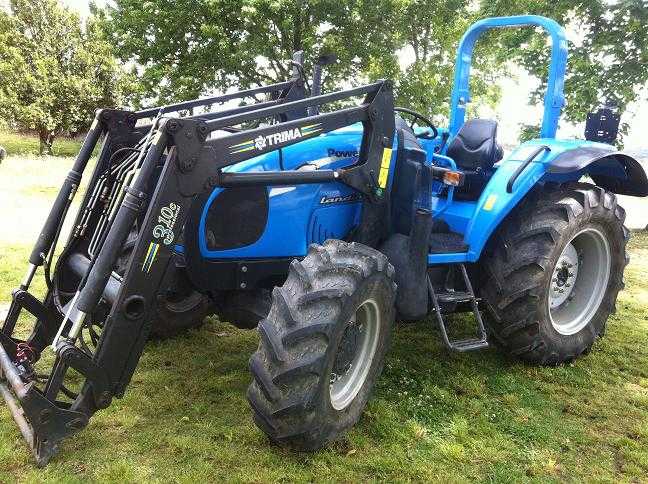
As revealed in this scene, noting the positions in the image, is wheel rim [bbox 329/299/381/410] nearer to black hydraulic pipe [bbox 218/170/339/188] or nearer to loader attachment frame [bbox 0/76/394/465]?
loader attachment frame [bbox 0/76/394/465]

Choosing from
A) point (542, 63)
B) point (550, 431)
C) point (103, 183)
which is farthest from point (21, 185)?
point (550, 431)

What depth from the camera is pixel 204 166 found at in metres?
2.71

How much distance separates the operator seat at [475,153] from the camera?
178 inches

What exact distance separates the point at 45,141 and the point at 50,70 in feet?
9.00

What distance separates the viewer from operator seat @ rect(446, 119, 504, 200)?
14.8 feet

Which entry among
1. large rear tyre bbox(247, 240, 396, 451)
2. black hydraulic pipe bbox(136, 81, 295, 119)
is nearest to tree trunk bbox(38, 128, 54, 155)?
black hydraulic pipe bbox(136, 81, 295, 119)

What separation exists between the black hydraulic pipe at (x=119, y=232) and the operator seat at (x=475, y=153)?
2.74m

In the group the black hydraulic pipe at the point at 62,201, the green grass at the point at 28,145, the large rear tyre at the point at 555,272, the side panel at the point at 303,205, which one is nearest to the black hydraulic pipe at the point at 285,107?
the side panel at the point at 303,205

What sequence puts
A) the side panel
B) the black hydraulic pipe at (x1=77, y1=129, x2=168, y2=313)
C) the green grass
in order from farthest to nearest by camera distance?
the green grass < the side panel < the black hydraulic pipe at (x1=77, y1=129, x2=168, y2=313)

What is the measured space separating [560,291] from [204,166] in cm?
309

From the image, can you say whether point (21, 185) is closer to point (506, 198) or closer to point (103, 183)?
point (103, 183)

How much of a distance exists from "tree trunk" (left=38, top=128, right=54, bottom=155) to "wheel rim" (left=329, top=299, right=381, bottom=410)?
21.2 meters

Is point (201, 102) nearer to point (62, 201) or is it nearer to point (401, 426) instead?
point (62, 201)

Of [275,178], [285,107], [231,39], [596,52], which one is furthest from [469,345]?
[231,39]
